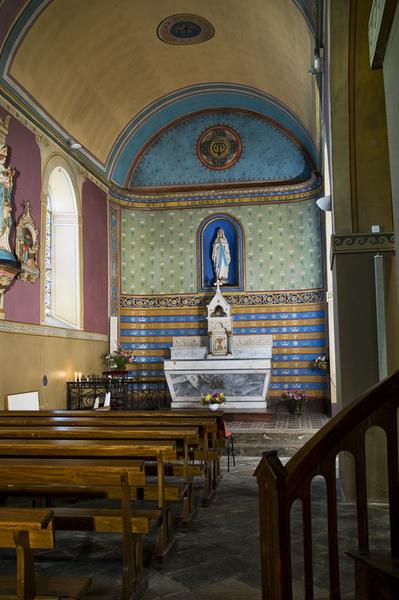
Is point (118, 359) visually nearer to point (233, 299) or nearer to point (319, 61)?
point (233, 299)

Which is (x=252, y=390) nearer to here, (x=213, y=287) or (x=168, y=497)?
(x=213, y=287)

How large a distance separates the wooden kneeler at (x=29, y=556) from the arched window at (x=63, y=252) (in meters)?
11.1

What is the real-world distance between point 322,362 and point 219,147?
676 cm

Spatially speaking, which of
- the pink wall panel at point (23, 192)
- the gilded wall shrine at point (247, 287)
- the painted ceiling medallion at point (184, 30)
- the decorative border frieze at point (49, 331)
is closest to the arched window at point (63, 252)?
the decorative border frieze at point (49, 331)

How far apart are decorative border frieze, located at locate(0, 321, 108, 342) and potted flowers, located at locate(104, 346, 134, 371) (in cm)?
46

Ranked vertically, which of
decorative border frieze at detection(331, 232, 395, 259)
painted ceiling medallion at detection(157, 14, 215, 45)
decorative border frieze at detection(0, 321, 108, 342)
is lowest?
decorative border frieze at detection(0, 321, 108, 342)

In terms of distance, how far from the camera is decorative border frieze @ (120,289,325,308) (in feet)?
53.2

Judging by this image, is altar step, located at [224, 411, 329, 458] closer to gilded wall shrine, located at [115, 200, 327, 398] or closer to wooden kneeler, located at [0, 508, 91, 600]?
gilded wall shrine, located at [115, 200, 327, 398]

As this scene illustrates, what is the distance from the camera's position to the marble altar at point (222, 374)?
1430cm

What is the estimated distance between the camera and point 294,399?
15.0m

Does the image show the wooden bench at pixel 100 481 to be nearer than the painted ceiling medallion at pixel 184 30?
Yes

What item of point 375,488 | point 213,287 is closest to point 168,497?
point 375,488

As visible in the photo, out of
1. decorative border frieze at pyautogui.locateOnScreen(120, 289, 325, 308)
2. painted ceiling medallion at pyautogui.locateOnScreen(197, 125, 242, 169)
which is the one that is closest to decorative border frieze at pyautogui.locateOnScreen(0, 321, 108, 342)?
decorative border frieze at pyautogui.locateOnScreen(120, 289, 325, 308)

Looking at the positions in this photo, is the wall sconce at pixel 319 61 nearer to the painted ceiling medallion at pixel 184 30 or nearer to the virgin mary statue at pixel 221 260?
the painted ceiling medallion at pixel 184 30
